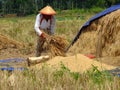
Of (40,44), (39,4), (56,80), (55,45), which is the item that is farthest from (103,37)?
(39,4)

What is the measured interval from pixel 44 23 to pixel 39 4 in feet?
163

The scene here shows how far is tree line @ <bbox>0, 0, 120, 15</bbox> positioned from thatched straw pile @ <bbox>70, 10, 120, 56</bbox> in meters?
44.7

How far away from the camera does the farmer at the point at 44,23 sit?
913 centimetres

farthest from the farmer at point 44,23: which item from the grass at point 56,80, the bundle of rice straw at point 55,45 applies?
the grass at point 56,80

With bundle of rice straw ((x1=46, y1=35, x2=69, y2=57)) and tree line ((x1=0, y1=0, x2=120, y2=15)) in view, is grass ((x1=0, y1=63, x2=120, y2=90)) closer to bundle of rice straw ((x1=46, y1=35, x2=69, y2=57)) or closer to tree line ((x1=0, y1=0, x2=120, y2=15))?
bundle of rice straw ((x1=46, y1=35, x2=69, y2=57))

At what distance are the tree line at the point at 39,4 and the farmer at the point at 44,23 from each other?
45.8m

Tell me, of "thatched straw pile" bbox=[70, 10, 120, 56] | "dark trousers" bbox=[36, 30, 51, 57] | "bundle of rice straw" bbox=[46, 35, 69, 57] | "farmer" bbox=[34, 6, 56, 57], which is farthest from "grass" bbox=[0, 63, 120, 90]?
"thatched straw pile" bbox=[70, 10, 120, 56]

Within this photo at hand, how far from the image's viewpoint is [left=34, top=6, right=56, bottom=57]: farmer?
913 cm

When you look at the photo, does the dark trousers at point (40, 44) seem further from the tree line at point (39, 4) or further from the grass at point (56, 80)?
the tree line at point (39, 4)

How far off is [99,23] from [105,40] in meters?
0.51

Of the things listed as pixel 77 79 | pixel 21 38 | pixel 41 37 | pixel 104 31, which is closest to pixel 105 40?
pixel 104 31

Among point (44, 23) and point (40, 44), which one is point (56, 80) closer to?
point (44, 23)

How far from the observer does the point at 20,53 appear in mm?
12555

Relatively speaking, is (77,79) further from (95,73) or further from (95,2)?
(95,2)
